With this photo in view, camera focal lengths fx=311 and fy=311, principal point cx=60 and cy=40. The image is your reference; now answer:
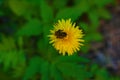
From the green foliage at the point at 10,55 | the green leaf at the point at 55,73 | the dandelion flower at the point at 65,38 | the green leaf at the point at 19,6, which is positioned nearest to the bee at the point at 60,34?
the dandelion flower at the point at 65,38

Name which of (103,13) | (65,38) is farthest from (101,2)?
(65,38)

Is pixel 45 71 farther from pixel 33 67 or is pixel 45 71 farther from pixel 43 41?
Result: pixel 43 41

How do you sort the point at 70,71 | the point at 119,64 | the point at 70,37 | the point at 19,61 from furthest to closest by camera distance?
1. the point at 119,64
2. the point at 19,61
3. the point at 70,71
4. the point at 70,37

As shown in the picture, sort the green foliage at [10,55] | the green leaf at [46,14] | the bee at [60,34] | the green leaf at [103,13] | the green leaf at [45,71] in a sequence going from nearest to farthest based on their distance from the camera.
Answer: the bee at [60,34] < the green leaf at [45,71] < the green leaf at [46,14] < the green foliage at [10,55] < the green leaf at [103,13]

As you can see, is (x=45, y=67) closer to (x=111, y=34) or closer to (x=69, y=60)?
(x=69, y=60)

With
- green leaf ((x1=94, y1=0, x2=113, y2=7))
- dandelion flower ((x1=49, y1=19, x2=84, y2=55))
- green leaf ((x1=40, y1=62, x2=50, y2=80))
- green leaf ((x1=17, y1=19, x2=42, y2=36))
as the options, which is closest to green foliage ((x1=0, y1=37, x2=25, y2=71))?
green leaf ((x1=17, y1=19, x2=42, y2=36))

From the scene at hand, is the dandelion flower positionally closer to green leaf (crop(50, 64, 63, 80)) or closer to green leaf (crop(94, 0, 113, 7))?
green leaf (crop(50, 64, 63, 80))

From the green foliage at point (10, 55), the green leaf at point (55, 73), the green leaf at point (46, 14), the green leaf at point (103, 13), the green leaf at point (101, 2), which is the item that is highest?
the green leaf at point (101, 2)

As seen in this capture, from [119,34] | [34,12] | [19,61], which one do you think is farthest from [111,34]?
[19,61]

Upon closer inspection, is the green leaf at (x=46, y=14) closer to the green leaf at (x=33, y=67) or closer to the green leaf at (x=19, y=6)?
the green leaf at (x=33, y=67)
